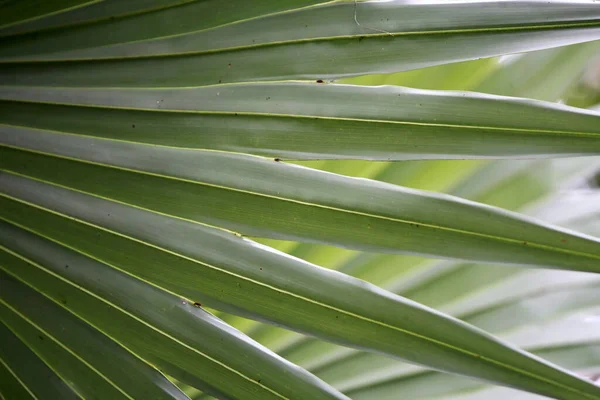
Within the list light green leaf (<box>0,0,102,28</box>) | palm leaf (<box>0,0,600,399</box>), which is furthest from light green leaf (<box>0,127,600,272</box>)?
light green leaf (<box>0,0,102,28</box>)

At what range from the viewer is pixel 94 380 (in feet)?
1.69

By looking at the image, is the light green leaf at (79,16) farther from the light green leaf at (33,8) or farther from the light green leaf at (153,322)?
the light green leaf at (153,322)

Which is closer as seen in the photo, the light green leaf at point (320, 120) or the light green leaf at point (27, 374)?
the light green leaf at point (320, 120)

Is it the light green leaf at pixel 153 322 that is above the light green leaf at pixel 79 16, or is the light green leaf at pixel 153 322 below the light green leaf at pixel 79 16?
below

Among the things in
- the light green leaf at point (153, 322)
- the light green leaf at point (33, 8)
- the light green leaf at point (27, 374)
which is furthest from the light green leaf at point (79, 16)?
the light green leaf at point (27, 374)

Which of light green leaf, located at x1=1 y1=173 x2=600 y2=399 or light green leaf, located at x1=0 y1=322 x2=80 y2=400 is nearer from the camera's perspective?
light green leaf, located at x1=1 y1=173 x2=600 y2=399

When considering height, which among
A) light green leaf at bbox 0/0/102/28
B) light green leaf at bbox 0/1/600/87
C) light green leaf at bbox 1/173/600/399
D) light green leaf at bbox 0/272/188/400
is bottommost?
light green leaf at bbox 0/272/188/400

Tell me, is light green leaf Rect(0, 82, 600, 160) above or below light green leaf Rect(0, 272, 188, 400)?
above

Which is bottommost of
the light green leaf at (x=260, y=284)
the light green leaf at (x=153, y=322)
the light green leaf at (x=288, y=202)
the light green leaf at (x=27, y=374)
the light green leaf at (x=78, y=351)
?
the light green leaf at (x=27, y=374)

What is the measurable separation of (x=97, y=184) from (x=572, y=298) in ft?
2.00

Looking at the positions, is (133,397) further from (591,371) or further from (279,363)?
(591,371)

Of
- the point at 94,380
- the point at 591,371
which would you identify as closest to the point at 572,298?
the point at 591,371

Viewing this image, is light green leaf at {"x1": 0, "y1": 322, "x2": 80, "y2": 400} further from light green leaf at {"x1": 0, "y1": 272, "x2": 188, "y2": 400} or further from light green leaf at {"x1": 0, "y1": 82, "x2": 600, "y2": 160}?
light green leaf at {"x1": 0, "y1": 82, "x2": 600, "y2": 160}

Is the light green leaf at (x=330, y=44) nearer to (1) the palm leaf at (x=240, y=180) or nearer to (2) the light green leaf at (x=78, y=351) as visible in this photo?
(1) the palm leaf at (x=240, y=180)
